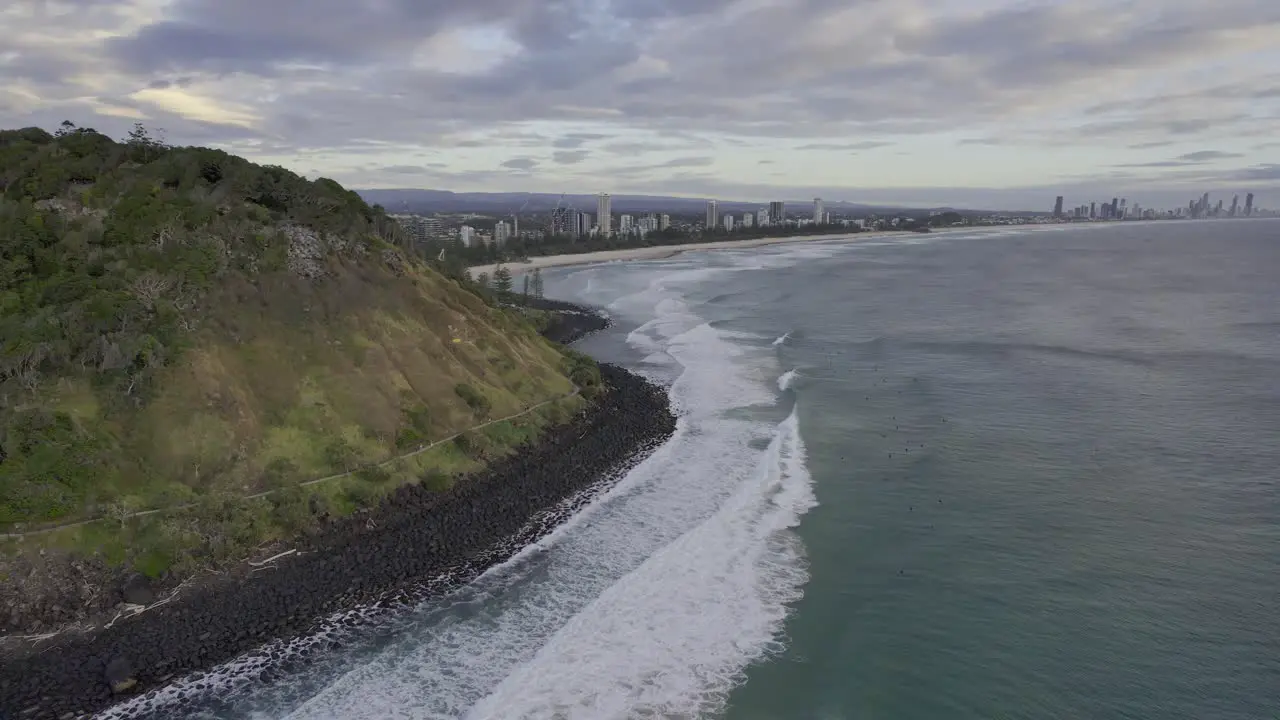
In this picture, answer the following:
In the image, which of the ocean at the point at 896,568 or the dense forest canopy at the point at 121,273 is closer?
the ocean at the point at 896,568

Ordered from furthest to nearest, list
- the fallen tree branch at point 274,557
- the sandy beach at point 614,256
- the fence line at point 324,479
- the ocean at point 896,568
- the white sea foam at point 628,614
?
the sandy beach at point 614,256 < the fallen tree branch at point 274,557 < the fence line at point 324,479 < the ocean at point 896,568 < the white sea foam at point 628,614

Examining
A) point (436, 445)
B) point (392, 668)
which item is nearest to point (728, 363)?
point (436, 445)

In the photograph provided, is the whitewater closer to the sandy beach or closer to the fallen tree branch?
the fallen tree branch

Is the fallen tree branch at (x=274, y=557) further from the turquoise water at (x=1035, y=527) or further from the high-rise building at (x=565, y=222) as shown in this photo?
the high-rise building at (x=565, y=222)

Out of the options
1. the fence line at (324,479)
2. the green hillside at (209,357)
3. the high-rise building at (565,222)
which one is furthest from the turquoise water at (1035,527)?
the high-rise building at (565,222)

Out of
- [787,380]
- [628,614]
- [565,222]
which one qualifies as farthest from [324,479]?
Answer: [565,222]

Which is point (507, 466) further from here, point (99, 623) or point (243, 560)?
point (99, 623)

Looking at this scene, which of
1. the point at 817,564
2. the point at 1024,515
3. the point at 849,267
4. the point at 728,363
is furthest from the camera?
the point at 849,267

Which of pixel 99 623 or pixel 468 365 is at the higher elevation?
pixel 468 365

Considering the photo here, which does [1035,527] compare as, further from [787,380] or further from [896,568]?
[787,380]
